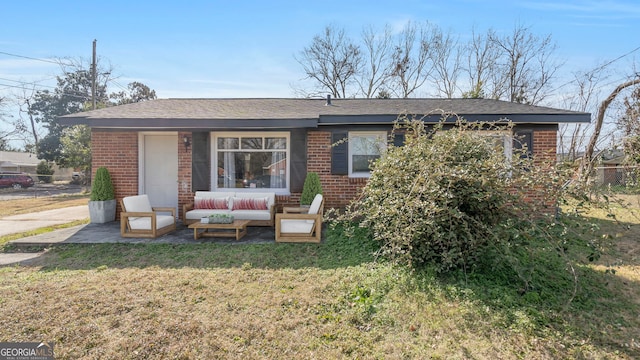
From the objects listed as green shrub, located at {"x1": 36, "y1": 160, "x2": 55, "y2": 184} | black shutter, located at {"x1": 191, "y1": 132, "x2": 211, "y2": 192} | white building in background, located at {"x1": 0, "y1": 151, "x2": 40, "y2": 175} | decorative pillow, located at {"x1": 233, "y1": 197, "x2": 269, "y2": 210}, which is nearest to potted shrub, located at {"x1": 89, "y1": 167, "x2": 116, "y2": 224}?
black shutter, located at {"x1": 191, "y1": 132, "x2": 211, "y2": 192}

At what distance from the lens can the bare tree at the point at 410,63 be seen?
72.5 feet

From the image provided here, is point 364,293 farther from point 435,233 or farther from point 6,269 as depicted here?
point 6,269

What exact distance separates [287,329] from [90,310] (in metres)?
2.10

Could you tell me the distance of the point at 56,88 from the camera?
98.5ft

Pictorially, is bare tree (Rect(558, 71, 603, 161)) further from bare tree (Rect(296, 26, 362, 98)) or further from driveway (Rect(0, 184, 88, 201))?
driveway (Rect(0, 184, 88, 201))

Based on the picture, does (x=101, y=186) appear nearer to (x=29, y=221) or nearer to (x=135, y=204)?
(x=135, y=204)

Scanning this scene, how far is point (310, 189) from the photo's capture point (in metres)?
7.35

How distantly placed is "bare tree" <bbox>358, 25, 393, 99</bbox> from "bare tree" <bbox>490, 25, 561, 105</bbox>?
7004 mm

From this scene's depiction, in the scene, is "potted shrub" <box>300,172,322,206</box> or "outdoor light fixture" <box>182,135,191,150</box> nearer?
"potted shrub" <box>300,172,322,206</box>

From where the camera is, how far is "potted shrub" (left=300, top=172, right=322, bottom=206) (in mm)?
7328

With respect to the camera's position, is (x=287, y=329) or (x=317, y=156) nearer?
(x=287, y=329)

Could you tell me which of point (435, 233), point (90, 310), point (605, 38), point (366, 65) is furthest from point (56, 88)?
point (605, 38)

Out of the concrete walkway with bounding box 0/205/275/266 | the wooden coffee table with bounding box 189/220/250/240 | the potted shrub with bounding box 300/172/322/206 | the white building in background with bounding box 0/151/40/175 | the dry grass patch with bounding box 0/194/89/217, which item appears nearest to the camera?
the concrete walkway with bounding box 0/205/275/266

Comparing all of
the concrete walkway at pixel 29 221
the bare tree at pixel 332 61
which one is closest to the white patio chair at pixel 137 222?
the concrete walkway at pixel 29 221
